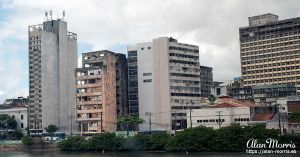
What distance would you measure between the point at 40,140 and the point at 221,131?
6102 centimetres

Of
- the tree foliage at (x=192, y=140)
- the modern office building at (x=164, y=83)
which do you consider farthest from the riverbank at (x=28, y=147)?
the modern office building at (x=164, y=83)

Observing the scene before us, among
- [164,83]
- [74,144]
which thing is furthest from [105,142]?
[164,83]

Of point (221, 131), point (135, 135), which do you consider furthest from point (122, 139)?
point (221, 131)

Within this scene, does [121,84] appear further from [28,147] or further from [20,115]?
[20,115]

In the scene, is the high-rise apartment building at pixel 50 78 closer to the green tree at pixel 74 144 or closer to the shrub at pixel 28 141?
the shrub at pixel 28 141

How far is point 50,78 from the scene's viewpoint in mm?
173875

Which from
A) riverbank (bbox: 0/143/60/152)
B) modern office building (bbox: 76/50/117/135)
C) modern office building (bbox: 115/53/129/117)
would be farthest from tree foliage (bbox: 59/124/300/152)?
modern office building (bbox: 115/53/129/117)

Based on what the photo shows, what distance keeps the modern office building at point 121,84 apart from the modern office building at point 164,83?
193 cm

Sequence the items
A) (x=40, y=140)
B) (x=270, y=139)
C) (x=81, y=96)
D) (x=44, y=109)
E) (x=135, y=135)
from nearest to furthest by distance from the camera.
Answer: (x=270, y=139) → (x=135, y=135) → (x=40, y=140) → (x=81, y=96) → (x=44, y=109)

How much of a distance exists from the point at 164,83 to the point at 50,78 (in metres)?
44.5

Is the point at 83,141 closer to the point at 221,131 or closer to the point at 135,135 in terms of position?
the point at 135,135

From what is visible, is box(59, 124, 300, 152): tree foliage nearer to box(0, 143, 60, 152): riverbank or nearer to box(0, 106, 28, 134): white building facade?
box(0, 143, 60, 152): riverbank

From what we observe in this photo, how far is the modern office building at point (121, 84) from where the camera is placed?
16312 cm

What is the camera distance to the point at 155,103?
157625mm
